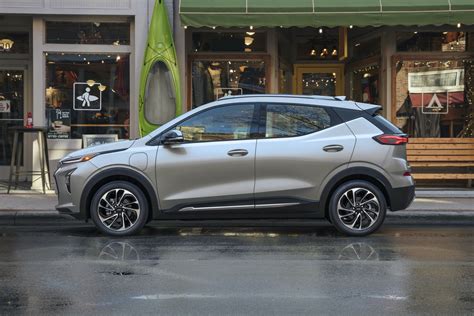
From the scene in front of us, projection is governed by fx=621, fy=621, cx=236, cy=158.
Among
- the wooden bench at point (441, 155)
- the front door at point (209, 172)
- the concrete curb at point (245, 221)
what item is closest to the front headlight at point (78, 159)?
the front door at point (209, 172)

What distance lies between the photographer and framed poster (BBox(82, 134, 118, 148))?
40.2ft

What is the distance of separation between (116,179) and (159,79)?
4.31 meters

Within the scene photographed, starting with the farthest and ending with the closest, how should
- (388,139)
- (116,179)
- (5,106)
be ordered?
(5,106) < (116,179) < (388,139)

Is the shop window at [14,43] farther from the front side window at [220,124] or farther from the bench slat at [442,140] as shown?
the bench slat at [442,140]

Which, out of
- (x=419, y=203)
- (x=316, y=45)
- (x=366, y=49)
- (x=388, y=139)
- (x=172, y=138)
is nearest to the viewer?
(x=172, y=138)

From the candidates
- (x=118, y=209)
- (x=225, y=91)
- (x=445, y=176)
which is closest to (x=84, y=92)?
(x=225, y=91)

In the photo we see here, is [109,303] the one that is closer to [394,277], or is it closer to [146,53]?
[394,277]

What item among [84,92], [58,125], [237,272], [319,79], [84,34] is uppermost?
[84,34]

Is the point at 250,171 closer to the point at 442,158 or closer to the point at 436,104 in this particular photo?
the point at 442,158

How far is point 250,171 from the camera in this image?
7883mm

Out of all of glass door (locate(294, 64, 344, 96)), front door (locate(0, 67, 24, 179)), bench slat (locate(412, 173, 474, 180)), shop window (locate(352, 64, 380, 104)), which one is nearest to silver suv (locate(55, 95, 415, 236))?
bench slat (locate(412, 173, 474, 180))

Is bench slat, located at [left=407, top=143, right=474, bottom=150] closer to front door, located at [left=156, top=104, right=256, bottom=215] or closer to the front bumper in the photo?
front door, located at [left=156, top=104, right=256, bottom=215]

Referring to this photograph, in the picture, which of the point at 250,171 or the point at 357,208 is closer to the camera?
the point at 250,171

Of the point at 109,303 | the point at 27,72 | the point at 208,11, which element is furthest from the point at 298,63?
the point at 109,303
